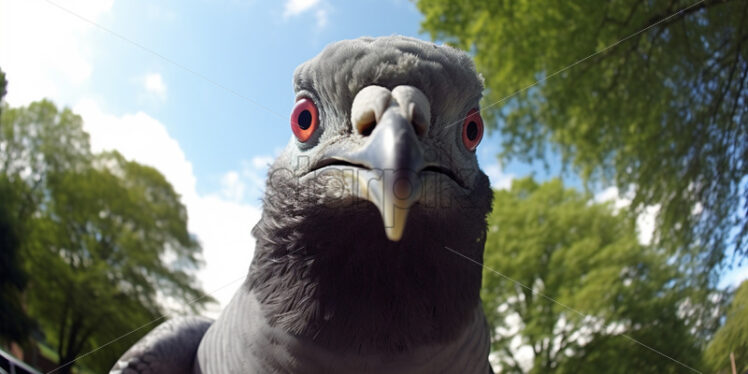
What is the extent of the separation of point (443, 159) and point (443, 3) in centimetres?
856

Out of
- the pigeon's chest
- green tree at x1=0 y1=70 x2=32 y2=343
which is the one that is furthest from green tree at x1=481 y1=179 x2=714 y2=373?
green tree at x1=0 y1=70 x2=32 y2=343

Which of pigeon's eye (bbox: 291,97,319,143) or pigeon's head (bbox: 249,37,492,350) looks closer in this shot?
pigeon's head (bbox: 249,37,492,350)

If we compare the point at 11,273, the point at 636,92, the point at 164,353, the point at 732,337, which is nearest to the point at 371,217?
the point at 164,353

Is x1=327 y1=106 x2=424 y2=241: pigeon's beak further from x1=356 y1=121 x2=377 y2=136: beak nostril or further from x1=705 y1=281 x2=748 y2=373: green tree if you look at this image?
x1=705 y1=281 x2=748 y2=373: green tree

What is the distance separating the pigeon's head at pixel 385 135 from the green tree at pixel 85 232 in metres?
8.53

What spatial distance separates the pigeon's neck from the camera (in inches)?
60.9

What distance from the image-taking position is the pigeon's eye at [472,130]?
1.75 metres

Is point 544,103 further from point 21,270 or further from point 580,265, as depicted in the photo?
point 21,270

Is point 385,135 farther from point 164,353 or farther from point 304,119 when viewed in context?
point 164,353

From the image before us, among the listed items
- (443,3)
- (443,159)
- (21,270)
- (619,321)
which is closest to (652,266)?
(619,321)

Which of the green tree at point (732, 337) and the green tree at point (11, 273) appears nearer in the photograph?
the green tree at point (732, 337)

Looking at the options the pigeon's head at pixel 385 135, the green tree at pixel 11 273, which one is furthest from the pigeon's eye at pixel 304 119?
the green tree at pixel 11 273

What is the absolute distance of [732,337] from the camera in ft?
20.2

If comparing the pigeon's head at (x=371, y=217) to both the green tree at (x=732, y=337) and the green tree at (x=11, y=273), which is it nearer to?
the green tree at (x=732, y=337)
